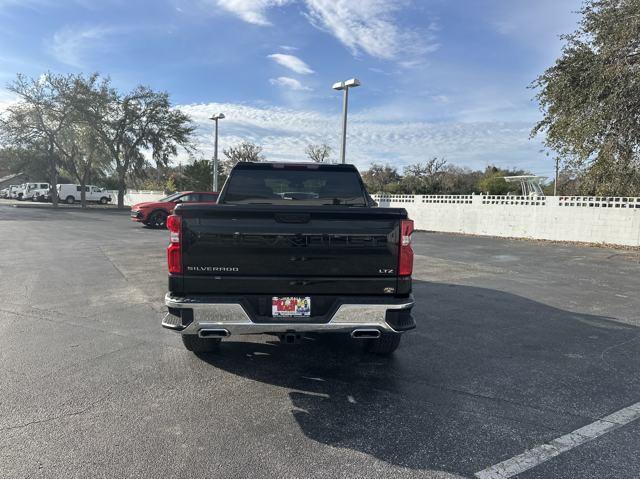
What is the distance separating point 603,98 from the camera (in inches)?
539

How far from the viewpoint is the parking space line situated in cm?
272

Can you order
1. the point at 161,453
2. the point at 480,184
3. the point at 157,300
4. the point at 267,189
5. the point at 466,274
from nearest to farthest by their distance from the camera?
1. the point at 161,453
2. the point at 267,189
3. the point at 157,300
4. the point at 466,274
5. the point at 480,184

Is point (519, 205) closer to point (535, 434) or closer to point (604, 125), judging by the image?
point (604, 125)

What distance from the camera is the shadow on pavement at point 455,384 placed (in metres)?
3.06

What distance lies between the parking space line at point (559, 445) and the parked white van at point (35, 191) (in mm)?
54690

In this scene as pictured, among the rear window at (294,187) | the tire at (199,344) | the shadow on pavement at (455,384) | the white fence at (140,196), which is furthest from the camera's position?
the white fence at (140,196)

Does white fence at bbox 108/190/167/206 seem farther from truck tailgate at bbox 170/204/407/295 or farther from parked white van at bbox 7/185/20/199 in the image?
truck tailgate at bbox 170/204/407/295

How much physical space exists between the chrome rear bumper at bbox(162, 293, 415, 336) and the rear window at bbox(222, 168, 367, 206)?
171cm

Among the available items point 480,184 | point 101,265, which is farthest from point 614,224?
point 480,184

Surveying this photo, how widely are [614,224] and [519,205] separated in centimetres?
390

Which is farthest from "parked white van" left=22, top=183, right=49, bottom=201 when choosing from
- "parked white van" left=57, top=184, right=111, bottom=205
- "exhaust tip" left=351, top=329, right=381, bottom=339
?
"exhaust tip" left=351, top=329, right=381, bottom=339

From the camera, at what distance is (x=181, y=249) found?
3621mm

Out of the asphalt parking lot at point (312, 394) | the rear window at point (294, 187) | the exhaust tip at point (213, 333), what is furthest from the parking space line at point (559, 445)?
the rear window at point (294, 187)

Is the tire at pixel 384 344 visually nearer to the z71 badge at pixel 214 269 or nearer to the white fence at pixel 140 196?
the z71 badge at pixel 214 269
